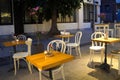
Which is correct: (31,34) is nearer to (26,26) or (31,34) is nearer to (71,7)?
(26,26)

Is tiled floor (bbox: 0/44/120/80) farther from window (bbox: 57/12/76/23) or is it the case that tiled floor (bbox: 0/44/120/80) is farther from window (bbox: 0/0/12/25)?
window (bbox: 57/12/76/23)

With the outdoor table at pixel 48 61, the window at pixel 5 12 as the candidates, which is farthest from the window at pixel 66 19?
the outdoor table at pixel 48 61

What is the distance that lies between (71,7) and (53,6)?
1096 mm

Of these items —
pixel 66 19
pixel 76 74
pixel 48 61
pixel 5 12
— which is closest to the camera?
pixel 48 61

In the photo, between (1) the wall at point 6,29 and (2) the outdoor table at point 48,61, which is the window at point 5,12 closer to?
(1) the wall at point 6,29

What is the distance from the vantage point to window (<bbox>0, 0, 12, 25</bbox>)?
9306mm

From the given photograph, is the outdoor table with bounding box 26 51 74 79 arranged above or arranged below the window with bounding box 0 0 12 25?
below

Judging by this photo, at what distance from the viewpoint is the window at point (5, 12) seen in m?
9.31

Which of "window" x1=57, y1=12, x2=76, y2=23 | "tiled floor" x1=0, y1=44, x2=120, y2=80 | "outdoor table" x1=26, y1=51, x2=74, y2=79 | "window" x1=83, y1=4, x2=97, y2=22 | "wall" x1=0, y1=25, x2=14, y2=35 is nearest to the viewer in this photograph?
"outdoor table" x1=26, y1=51, x2=74, y2=79

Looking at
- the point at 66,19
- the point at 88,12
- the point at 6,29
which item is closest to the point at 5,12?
the point at 6,29

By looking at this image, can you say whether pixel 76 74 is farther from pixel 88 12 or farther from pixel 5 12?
pixel 88 12

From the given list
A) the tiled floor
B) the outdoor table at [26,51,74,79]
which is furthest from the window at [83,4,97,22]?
the outdoor table at [26,51,74,79]

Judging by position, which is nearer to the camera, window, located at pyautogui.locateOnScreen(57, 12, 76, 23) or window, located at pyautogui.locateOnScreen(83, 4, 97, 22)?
window, located at pyautogui.locateOnScreen(57, 12, 76, 23)

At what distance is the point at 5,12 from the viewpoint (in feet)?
31.0
